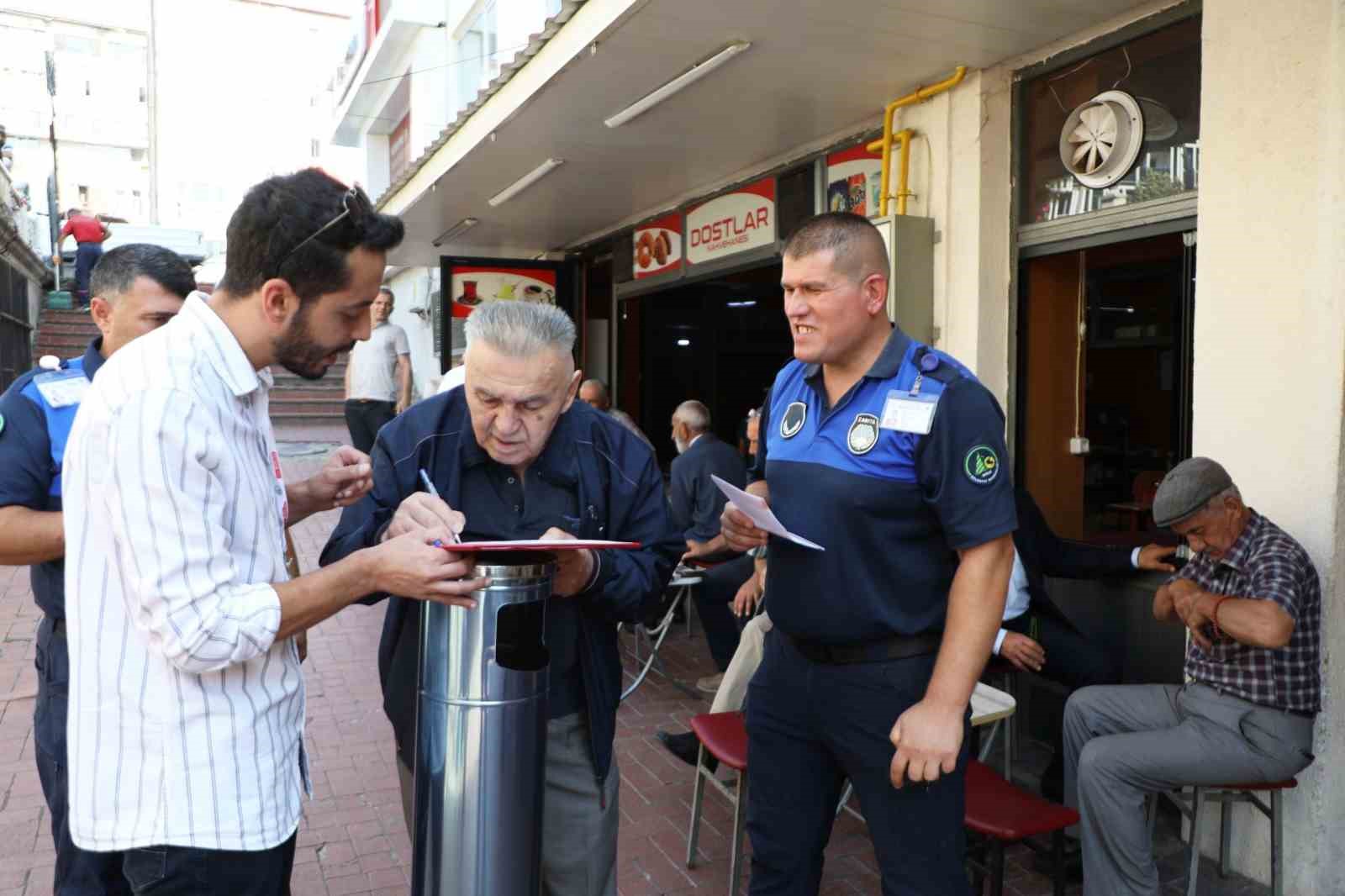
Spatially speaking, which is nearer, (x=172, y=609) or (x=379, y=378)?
(x=172, y=609)

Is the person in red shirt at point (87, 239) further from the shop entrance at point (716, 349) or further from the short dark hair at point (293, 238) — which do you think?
the short dark hair at point (293, 238)

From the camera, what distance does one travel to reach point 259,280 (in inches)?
62.9

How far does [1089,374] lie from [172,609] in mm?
4851

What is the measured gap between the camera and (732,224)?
7395mm

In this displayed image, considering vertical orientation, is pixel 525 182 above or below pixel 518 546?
above

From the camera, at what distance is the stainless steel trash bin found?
5.87 feet

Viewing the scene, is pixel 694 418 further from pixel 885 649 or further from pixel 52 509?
pixel 52 509

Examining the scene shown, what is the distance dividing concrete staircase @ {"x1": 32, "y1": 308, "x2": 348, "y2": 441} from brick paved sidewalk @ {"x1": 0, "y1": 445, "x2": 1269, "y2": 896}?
1182 cm

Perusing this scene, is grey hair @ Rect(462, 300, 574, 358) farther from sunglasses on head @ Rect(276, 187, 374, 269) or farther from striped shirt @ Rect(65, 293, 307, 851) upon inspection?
striped shirt @ Rect(65, 293, 307, 851)

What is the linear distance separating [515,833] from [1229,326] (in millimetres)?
2969

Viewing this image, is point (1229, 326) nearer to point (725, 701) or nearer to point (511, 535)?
point (725, 701)

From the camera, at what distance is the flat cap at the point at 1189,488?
10.2ft

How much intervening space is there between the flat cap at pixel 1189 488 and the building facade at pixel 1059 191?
34cm

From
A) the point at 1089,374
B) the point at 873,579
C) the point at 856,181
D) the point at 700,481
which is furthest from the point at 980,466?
the point at 856,181
